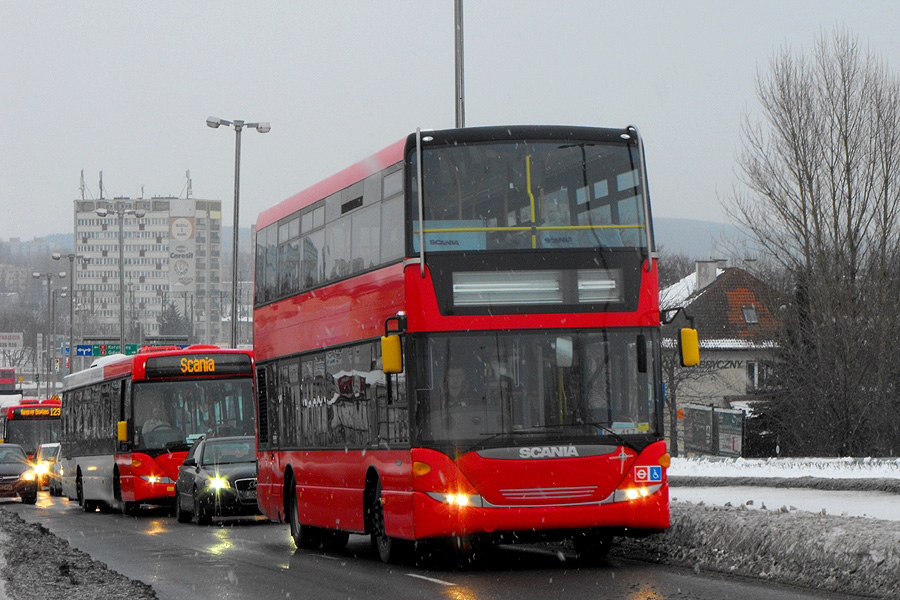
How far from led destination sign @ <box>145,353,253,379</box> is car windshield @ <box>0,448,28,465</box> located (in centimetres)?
1332

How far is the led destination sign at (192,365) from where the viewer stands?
27891mm

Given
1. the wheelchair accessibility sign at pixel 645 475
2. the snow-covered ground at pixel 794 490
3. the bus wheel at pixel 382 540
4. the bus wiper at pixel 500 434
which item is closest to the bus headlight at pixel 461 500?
the bus wiper at pixel 500 434

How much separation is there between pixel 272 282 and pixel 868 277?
27428mm

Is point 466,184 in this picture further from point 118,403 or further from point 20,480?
point 20,480

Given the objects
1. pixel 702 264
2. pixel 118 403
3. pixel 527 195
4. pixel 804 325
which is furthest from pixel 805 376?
pixel 702 264

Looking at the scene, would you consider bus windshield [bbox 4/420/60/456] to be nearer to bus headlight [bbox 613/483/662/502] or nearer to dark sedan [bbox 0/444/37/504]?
dark sedan [bbox 0/444/37/504]

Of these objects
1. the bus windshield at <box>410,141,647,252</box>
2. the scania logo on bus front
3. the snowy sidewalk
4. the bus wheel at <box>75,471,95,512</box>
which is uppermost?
the bus windshield at <box>410,141,647,252</box>

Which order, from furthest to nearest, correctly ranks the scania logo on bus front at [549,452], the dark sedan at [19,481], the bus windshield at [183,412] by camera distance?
the dark sedan at [19,481] → the bus windshield at [183,412] → the scania logo on bus front at [549,452]

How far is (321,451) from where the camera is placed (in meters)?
16.9

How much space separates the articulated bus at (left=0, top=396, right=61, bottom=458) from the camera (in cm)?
5500

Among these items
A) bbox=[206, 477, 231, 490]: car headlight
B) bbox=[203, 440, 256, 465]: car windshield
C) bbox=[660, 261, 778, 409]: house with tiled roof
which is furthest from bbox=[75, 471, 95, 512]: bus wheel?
bbox=[660, 261, 778, 409]: house with tiled roof

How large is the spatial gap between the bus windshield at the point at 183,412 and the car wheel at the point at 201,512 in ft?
12.0

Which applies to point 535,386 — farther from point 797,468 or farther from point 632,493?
point 797,468

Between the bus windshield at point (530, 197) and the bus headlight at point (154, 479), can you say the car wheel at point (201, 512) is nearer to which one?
the bus headlight at point (154, 479)
